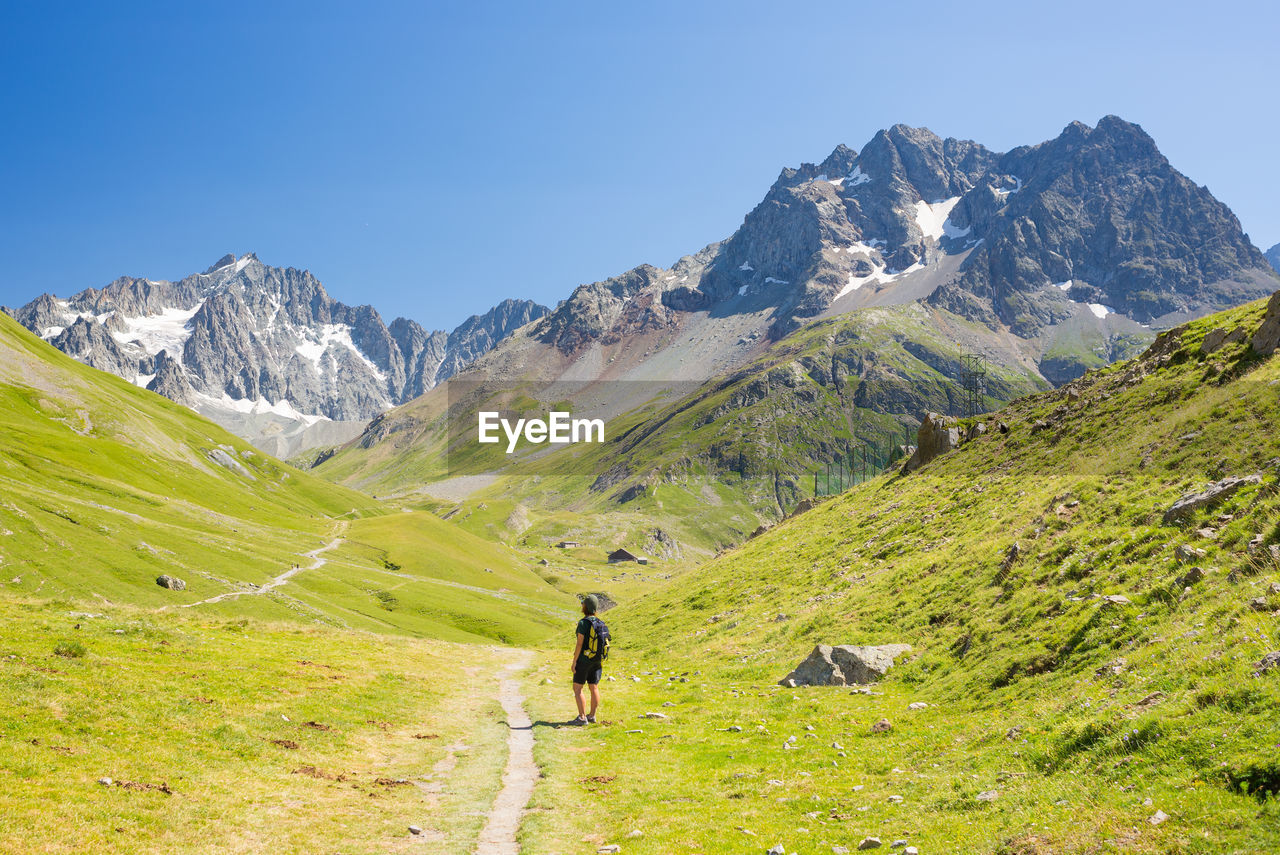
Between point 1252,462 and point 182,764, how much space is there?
4281 centimetres

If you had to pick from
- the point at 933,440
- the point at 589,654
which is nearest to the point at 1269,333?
the point at 933,440

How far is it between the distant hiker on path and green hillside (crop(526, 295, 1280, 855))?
1834mm

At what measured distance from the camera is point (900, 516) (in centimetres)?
6303

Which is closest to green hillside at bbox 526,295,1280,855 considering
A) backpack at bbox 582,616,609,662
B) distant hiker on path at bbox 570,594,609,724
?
distant hiker on path at bbox 570,594,609,724

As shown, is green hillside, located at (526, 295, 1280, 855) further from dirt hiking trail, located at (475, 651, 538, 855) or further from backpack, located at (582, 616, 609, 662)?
backpack, located at (582, 616, 609, 662)

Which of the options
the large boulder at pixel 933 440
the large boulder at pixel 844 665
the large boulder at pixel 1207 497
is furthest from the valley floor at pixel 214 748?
the large boulder at pixel 933 440

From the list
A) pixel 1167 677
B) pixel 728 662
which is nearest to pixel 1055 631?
pixel 1167 677

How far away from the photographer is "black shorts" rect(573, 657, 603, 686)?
94.3 feet

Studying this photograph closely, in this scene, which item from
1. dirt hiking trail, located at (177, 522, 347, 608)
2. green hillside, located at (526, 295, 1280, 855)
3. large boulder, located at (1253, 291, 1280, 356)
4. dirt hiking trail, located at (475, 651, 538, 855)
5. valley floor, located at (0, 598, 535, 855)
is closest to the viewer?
green hillside, located at (526, 295, 1280, 855)

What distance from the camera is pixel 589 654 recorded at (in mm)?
28594

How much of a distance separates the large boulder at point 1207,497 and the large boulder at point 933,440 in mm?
49164

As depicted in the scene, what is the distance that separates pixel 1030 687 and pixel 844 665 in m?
12.0

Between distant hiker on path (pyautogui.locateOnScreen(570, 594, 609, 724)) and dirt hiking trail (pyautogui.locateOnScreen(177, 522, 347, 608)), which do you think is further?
dirt hiking trail (pyautogui.locateOnScreen(177, 522, 347, 608))

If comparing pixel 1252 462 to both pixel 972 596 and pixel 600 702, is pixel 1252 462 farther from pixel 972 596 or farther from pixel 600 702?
pixel 600 702
